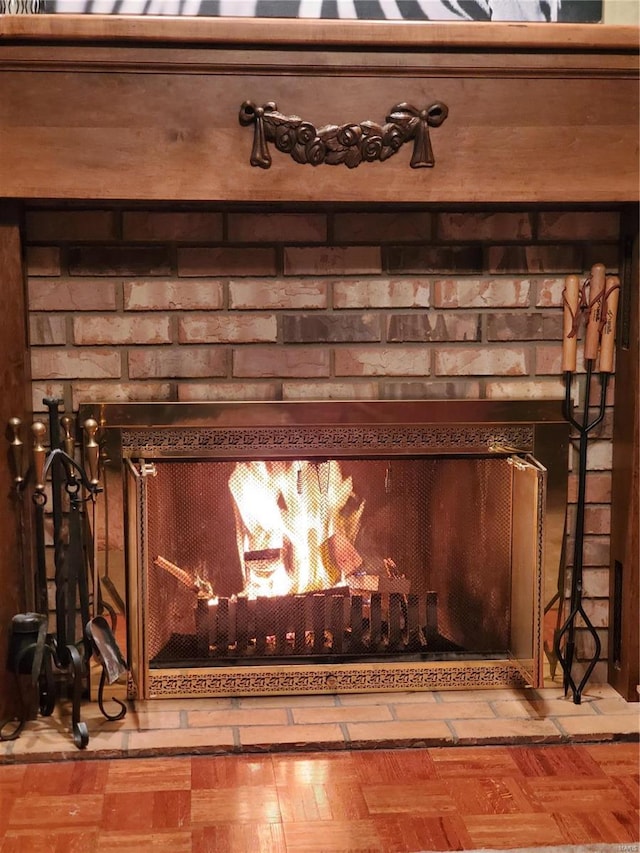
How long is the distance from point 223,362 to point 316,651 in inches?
30.4

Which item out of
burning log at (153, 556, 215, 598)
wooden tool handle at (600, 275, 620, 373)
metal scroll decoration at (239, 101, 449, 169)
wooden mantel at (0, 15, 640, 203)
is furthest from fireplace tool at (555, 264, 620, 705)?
burning log at (153, 556, 215, 598)

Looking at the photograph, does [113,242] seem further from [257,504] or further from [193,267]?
[257,504]

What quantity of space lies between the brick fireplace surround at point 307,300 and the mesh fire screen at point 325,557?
0.62ft

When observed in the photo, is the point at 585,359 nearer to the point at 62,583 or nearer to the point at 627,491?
the point at 627,491

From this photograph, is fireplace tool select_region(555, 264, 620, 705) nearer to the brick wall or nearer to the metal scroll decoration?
the brick wall

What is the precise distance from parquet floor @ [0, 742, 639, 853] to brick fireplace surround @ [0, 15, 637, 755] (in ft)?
0.53

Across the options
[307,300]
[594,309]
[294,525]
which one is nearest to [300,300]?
[307,300]

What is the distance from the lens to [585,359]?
255cm

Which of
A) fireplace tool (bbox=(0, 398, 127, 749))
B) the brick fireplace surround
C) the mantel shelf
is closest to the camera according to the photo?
the mantel shelf

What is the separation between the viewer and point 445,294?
8.24 ft

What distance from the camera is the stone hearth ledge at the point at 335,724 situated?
2348 millimetres

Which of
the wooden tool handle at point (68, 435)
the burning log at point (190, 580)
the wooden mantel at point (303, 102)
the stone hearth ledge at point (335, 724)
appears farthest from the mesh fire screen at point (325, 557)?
the wooden mantel at point (303, 102)

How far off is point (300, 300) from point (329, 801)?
1125mm

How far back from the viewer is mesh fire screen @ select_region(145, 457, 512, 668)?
2.57 metres
